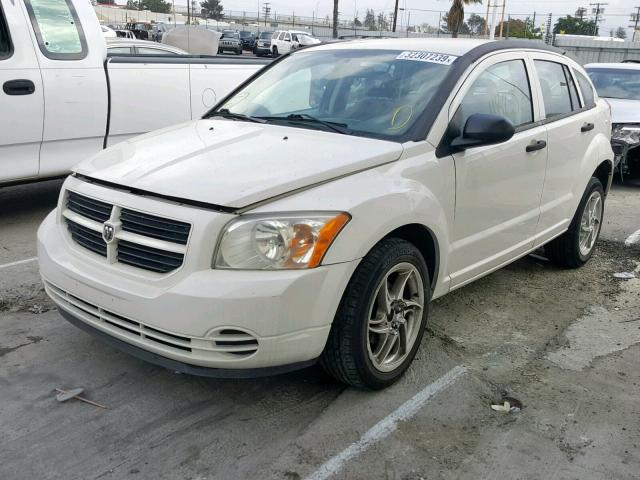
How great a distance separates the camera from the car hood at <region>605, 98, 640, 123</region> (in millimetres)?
9141

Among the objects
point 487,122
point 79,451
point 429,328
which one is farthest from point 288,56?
point 79,451

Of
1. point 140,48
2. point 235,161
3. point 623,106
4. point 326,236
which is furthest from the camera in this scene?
point 623,106

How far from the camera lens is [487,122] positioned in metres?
3.61

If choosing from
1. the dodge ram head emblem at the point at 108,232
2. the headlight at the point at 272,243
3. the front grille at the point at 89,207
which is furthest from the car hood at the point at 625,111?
the dodge ram head emblem at the point at 108,232

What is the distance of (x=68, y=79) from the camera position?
611 centimetres

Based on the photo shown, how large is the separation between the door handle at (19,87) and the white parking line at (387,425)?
4.35m

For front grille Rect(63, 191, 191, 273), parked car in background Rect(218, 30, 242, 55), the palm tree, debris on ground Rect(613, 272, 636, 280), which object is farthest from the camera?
parked car in background Rect(218, 30, 242, 55)

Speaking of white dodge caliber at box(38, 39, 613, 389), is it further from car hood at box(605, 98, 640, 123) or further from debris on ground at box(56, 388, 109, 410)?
car hood at box(605, 98, 640, 123)

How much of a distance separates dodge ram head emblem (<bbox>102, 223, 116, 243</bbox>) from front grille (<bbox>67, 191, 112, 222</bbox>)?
8 cm

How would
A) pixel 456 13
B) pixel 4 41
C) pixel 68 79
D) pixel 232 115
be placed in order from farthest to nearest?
1. pixel 456 13
2. pixel 68 79
3. pixel 4 41
4. pixel 232 115

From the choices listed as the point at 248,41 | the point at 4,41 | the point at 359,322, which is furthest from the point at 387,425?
the point at 248,41

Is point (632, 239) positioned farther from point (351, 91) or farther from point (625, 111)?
point (351, 91)

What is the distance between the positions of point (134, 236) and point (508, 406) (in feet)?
6.61

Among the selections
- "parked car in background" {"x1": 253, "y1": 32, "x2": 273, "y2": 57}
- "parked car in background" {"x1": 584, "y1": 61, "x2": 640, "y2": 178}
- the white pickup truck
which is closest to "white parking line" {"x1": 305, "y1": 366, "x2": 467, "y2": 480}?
the white pickup truck
